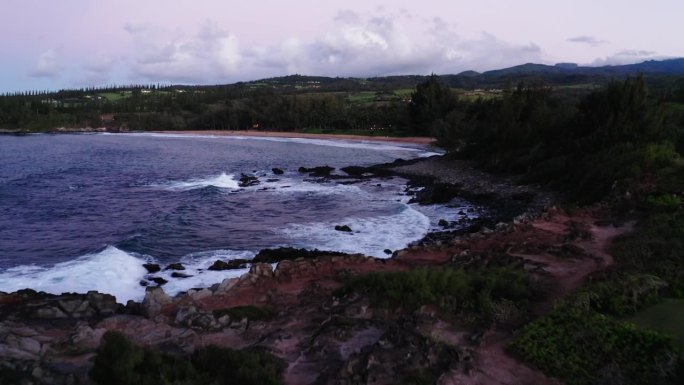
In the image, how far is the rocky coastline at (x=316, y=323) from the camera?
8.18m

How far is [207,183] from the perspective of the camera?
139 feet

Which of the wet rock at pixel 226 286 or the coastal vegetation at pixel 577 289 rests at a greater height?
the coastal vegetation at pixel 577 289

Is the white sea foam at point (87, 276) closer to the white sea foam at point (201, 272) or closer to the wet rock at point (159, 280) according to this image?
the wet rock at point (159, 280)

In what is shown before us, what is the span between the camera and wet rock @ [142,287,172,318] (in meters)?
11.5

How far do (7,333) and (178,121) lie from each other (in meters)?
139

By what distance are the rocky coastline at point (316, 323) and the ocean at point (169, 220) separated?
4.15 metres

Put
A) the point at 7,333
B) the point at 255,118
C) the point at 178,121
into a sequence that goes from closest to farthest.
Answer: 1. the point at 7,333
2. the point at 255,118
3. the point at 178,121

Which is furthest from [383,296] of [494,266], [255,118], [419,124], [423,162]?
[255,118]

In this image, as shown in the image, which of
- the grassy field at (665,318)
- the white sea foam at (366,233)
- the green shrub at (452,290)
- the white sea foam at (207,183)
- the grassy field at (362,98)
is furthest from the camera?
the grassy field at (362,98)

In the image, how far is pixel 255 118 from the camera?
126m

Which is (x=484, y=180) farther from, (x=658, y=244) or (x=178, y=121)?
(x=178, y=121)

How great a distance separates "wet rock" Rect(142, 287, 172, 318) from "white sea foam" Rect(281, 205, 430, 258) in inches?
374

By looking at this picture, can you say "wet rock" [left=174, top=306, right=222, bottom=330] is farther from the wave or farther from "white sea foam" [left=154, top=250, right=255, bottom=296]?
the wave

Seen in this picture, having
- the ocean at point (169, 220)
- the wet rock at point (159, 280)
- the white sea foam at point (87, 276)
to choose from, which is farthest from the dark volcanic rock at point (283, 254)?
the white sea foam at point (87, 276)
